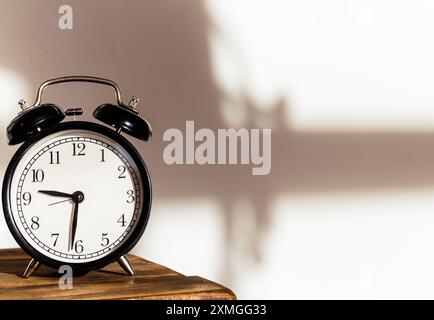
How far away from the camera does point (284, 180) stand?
2326mm

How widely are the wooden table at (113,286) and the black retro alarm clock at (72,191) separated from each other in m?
0.04

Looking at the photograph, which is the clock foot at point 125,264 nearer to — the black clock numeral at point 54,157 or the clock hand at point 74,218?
the clock hand at point 74,218

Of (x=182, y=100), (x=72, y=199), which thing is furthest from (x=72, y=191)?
(x=182, y=100)

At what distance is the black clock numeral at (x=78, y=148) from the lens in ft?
4.77

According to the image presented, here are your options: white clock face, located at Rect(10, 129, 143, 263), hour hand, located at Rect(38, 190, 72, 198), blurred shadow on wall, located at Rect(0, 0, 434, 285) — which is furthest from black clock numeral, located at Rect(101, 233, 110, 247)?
blurred shadow on wall, located at Rect(0, 0, 434, 285)

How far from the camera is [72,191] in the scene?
1437 millimetres

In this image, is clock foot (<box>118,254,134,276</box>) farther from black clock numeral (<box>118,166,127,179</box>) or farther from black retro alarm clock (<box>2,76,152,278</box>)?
black clock numeral (<box>118,166,127,179</box>)

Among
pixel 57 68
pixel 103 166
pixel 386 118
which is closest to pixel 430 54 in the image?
pixel 386 118

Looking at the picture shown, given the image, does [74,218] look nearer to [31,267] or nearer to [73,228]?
[73,228]

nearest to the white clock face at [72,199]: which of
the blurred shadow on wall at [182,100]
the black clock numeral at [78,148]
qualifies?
the black clock numeral at [78,148]

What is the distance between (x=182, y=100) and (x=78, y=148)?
80cm

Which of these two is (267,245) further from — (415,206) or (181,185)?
(415,206)

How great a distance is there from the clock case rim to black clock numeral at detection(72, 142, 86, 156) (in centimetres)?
3

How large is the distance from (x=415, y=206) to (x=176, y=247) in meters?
0.83
